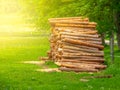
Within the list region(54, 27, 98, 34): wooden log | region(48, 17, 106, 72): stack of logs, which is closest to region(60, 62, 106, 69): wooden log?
region(48, 17, 106, 72): stack of logs

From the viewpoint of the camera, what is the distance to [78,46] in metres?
23.9

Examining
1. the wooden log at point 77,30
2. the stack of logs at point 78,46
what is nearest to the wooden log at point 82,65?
the stack of logs at point 78,46

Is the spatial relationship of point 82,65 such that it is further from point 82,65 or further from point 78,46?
point 78,46

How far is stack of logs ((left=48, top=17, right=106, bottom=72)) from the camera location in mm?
22859

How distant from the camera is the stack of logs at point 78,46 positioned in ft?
75.0

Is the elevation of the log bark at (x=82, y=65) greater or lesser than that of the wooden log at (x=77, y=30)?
lesser

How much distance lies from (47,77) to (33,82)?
1.61 m

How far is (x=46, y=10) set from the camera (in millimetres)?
42125

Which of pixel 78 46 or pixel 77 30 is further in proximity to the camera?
pixel 77 30

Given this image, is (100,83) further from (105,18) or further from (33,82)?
(105,18)

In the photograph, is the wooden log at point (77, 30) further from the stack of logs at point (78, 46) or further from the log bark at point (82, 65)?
the log bark at point (82, 65)

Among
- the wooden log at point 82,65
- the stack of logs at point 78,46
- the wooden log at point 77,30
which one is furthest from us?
the wooden log at point 77,30

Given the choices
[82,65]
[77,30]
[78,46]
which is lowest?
[82,65]

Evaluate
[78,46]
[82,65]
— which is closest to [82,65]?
[82,65]
